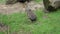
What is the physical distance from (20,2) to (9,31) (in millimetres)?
3454

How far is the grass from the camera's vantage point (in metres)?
7.29

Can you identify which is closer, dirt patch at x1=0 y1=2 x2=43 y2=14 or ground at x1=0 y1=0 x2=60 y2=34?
ground at x1=0 y1=0 x2=60 y2=34

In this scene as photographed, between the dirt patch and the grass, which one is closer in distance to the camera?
the grass

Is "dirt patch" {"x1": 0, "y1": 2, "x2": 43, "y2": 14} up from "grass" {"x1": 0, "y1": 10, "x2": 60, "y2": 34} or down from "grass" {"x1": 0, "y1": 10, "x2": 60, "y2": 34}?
up

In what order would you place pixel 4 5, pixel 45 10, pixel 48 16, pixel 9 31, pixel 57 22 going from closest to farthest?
1. pixel 9 31
2. pixel 57 22
3. pixel 48 16
4. pixel 45 10
5. pixel 4 5

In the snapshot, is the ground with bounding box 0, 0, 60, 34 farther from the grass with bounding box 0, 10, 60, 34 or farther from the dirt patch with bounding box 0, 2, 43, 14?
the dirt patch with bounding box 0, 2, 43, 14

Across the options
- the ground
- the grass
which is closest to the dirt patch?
the ground

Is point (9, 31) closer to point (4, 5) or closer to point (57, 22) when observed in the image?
point (57, 22)

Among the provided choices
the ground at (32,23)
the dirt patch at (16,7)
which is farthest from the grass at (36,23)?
the dirt patch at (16,7)

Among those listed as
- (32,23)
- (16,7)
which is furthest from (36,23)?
(16,7)

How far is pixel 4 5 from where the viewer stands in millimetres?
10305

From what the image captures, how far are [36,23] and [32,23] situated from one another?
0.51 feet

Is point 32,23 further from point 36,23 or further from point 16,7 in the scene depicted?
point 16,7

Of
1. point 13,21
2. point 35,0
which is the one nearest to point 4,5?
point 35,0
